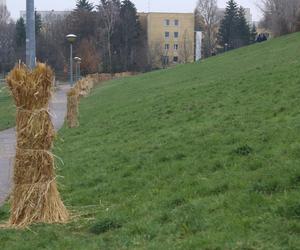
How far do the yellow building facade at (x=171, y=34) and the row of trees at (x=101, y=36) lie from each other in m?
5.05

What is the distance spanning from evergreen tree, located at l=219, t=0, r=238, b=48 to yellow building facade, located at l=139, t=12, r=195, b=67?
225 inches

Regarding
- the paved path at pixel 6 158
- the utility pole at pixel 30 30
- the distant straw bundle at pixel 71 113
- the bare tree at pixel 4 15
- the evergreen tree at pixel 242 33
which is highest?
the bare tree at pixel 4 15

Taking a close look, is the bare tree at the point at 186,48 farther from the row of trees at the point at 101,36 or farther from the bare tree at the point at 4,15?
the bare tree at the point at 4,15

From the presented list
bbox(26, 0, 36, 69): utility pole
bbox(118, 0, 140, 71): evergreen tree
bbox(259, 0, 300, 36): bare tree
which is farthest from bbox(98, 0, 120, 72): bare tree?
bbox(26, 0, 36, 69): utility pole

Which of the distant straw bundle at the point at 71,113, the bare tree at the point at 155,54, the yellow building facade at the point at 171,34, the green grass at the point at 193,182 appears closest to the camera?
the green grass at the point at 193,182

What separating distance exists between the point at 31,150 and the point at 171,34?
11221cm

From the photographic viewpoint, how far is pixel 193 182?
855 cm

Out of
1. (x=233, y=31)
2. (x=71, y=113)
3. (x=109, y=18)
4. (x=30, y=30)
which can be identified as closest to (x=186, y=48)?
(x=233, y=31)

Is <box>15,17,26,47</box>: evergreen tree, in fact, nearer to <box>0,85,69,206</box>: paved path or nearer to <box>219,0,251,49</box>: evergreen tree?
<box>219,0,251,49</box>: evergreen tree

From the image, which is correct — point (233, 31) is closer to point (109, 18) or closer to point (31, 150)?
point (109, 18)

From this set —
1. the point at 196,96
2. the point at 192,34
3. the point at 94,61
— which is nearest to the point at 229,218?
the point at 196,96

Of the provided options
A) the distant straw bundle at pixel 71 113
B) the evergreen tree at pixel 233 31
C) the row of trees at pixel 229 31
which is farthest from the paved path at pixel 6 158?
the evergreen tree at pixel 233 31

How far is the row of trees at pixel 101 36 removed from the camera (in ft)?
309

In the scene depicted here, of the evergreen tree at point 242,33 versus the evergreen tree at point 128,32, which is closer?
the evergreen tree at point 128,32
